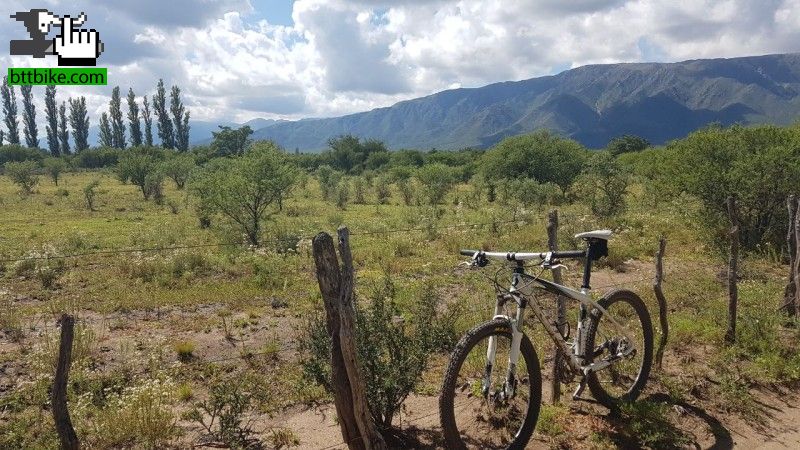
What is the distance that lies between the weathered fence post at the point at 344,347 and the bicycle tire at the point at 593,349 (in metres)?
2.07

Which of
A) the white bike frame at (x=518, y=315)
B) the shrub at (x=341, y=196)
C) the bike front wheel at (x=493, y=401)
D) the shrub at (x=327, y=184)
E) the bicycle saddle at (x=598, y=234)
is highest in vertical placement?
the shrub at (x=327, y=184)

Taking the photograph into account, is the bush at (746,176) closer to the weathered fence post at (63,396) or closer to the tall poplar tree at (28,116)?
the weathered fence post at (63,396)

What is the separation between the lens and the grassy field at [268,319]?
4.87 metres

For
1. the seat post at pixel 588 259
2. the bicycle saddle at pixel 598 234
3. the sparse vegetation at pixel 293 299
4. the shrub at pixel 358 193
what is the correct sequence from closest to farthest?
the bicycle saddle at pixel 598 234 < the seat post at pixel 588 259 < the sparse vegetation at pixel 293 299 < the shrub at pixel 358 193

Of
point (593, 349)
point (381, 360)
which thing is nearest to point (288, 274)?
point (381, 360)

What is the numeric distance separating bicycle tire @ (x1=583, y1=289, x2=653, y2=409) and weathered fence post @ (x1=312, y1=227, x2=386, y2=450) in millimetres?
2069

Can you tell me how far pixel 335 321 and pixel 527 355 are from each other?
1541 mm

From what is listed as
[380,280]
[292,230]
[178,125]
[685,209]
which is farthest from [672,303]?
[178,125]

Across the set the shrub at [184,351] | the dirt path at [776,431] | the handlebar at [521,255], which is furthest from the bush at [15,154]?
the dirt path at [776,431]

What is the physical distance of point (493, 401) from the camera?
405 cm

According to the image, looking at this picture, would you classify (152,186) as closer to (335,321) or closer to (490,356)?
(335,321)

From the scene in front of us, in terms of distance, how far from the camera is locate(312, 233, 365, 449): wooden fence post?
3.59 meters

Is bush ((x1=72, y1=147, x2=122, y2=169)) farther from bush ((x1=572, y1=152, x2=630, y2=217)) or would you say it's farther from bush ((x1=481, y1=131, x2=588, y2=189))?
bush ((x1=572, y1=152, x2=630, y2=217))

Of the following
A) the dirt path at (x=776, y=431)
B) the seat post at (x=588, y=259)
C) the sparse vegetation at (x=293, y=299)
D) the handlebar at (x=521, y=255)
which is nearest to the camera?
the handlebar at (x=521, y=255)
